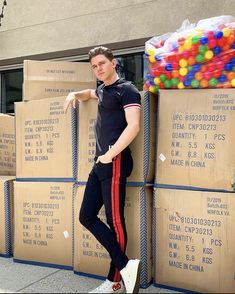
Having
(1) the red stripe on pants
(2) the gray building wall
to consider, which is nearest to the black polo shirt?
(1) the red stripe on pants

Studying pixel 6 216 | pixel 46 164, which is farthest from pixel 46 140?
pixel 6 216

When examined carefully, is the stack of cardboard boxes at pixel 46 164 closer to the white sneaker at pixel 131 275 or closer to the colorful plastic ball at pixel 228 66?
the white sneaker at pixel 131 275

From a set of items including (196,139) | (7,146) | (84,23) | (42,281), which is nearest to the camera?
(196,139)

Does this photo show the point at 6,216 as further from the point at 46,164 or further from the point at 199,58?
the point at 199,58

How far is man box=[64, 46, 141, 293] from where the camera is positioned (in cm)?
260

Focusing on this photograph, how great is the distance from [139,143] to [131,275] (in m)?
0.89

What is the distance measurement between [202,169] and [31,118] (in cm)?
150

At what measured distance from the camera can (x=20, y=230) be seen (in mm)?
3508

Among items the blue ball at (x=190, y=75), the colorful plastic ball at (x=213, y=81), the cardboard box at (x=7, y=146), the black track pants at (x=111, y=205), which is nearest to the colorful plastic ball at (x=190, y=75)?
the blue ball at (x=190, y=75)

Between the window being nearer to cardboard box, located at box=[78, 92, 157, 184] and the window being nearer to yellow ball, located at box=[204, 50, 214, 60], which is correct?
cardboard box, located at box=[78, 92, 157, 184]

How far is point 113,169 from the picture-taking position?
267cm

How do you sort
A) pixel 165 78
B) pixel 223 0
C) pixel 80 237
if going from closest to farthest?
pixel 165 78
pixel 80 237
pixel 223 0

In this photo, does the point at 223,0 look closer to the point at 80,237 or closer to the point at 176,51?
the point at 176,51

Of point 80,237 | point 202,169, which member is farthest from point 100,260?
point 202,169
